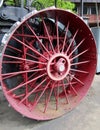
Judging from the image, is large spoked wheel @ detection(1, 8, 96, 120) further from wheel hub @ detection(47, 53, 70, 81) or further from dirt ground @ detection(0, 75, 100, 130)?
dirt ground @ detection(0, 75, 100, 130)

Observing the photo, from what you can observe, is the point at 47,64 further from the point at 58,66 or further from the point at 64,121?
the point at 64,121

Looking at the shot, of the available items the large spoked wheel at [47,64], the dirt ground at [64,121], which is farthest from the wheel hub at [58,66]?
the dirt ground at [64,121]

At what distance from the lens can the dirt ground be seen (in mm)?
4008

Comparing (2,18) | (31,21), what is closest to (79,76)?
(31,21)

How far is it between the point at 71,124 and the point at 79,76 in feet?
3.79

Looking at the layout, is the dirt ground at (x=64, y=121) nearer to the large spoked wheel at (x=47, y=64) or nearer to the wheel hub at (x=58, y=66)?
the large spoked wheel at (x=47, y=64)

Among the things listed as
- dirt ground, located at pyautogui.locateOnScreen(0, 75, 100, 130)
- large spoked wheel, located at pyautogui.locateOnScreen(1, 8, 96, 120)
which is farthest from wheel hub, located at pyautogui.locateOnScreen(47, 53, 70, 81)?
dirt ground, located at pyautogui.locateOnScreen(0, 75, 100, 130)

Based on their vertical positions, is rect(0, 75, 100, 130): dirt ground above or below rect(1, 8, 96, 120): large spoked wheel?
below

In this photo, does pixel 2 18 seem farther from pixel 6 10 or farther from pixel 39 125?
pixel 39 125

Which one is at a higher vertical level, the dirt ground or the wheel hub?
the wheel hub

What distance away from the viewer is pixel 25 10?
178 inches

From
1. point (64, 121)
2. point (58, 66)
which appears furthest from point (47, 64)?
point (64, 121)

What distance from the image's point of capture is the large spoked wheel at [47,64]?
160 inches

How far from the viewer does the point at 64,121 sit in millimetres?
4215
